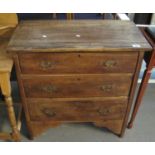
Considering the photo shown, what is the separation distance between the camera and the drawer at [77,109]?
129 centimetres

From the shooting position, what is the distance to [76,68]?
1.12m

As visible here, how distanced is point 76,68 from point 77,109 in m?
0.35

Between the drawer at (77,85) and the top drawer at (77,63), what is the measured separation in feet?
0.14

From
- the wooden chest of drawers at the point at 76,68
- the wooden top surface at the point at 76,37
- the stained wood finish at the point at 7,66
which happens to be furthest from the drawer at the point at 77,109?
the wooden top surface at the point at 76,37

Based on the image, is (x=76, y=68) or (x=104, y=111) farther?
(x=104, y=111)

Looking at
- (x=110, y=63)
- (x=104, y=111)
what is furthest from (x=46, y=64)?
(x=104, y=111)

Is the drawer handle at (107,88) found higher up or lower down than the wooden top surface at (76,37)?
lower down

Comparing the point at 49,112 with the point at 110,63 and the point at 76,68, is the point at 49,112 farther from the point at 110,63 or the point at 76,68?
the point at 110,63

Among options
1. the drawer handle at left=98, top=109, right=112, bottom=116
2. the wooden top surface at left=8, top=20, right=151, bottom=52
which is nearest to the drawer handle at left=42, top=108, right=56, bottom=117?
the drawer handle at left=98, top=109, right=112, bottom=116

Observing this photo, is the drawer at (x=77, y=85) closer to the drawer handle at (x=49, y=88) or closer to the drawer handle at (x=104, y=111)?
the drawer handle at (x=49, y=88)

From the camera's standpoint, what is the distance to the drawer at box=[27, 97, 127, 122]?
129cm

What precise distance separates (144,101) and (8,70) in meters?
1.35

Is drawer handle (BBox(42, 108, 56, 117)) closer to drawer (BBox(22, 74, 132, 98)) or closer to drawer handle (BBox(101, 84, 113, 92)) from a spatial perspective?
drawer (BBox(22, 74, 132, 98))
